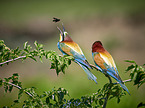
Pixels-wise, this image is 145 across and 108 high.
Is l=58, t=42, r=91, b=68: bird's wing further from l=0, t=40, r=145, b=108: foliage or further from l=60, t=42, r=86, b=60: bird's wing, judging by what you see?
l=0, t=40, r=145, b=108: foliage

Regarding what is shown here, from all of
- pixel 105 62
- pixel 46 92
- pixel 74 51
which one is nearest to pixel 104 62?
pixel 105 62

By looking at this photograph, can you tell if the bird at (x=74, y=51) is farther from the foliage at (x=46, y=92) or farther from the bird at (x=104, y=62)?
the foliage at (x=46, y=92)

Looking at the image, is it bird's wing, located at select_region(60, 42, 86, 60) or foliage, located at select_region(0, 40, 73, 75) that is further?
bird's wing, located at select_region(60, 42, 86, 60)

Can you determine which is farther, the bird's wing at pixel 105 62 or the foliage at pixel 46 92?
the bird's wing at pixel 105 62

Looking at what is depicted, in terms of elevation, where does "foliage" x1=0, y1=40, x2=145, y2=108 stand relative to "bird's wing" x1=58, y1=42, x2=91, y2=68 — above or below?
below

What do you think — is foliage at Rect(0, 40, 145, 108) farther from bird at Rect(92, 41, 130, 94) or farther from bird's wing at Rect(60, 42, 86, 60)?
bird's wing at Rect(60, 42, 86, 60)

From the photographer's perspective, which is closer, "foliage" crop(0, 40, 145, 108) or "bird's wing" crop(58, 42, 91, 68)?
"foliage" crop(0, 40, 145, 108)

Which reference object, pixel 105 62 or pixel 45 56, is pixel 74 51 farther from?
pixel 45 56

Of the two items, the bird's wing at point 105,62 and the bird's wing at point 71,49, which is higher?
the bird's wing at point 71,49

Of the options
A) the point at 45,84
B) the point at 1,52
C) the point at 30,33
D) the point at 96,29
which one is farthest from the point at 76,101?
the point at 30,33

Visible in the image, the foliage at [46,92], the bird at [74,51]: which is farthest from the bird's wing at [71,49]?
the foliage at [46,92]

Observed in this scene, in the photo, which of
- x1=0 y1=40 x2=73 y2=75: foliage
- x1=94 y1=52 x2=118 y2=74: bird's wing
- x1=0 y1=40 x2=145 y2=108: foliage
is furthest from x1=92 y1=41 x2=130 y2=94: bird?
x1=0 y1=40 x2=73 y2=75: foliage

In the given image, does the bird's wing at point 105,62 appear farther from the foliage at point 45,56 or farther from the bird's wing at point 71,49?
the foliage at point 45,56

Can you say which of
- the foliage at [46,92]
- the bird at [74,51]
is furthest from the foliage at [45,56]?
the bird at [74,51]
